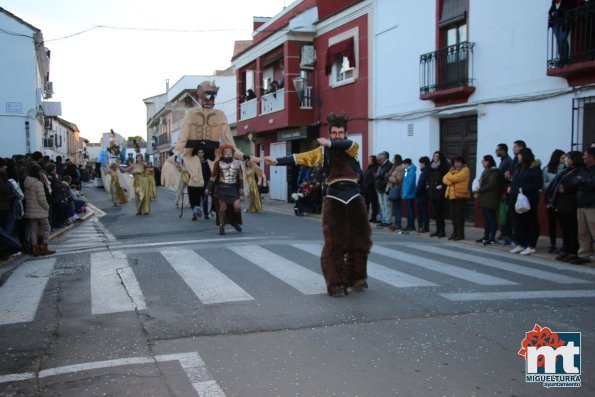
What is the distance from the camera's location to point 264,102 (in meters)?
27.3

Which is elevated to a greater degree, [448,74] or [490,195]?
[448,74]

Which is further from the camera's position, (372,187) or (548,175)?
(372,187)

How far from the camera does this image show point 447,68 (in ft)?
52.7

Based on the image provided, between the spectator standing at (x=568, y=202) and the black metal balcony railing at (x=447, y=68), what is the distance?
5831 millimetres

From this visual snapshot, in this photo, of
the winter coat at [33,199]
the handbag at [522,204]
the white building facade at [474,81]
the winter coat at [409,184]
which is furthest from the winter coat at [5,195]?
the white building facade at [474,81]

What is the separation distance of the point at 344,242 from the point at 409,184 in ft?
23.5

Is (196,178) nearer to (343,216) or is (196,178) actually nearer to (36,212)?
(36,212)

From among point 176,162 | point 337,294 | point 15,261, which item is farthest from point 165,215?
point 337,294

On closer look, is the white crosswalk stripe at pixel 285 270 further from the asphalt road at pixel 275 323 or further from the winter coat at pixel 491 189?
the winter coat at pixel 491 189

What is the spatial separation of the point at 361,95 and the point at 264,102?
7.69 metres

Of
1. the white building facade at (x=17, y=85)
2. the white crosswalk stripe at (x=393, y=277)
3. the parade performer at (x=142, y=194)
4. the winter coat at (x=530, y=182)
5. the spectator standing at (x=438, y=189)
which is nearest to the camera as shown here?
the white crosswalk stripe at (x=393, y=277)

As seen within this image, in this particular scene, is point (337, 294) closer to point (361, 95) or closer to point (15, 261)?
point (15, 261)

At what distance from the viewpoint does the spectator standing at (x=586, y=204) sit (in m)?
9.16

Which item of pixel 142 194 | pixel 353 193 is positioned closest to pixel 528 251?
pixel 353 193
